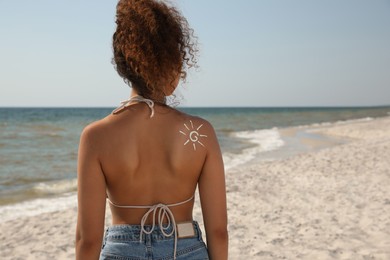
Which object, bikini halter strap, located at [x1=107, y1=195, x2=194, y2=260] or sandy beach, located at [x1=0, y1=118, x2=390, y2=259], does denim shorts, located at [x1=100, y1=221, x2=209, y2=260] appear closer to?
bikini halter strap, located at [x1=107, y1=195, x2=194, y2=260]

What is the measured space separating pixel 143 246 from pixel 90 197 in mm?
273

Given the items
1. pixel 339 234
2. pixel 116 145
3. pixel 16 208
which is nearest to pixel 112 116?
pixel 116 145

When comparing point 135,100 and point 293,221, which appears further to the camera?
point 293,221

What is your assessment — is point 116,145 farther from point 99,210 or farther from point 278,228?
point 278,228

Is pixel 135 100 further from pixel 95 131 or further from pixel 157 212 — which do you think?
pixel 157 212

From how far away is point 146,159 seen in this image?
5.07 feet

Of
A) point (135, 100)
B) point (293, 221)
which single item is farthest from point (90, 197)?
point (293, 221)

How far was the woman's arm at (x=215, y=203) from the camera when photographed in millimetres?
1667

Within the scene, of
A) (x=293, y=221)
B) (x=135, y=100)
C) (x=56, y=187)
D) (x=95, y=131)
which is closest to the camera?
(x=95, y=131)

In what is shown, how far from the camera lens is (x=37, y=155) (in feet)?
48.9

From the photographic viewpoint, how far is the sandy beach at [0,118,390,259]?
4.89 metres

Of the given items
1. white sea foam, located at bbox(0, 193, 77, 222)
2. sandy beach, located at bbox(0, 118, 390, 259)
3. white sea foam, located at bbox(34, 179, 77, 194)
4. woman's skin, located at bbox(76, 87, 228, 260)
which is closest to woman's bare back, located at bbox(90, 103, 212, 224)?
woman's skin, located at bbox(76, 87, 228, 260)

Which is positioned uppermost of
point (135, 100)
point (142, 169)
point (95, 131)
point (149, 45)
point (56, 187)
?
point (149, 45)

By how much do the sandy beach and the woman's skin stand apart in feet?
10.8
